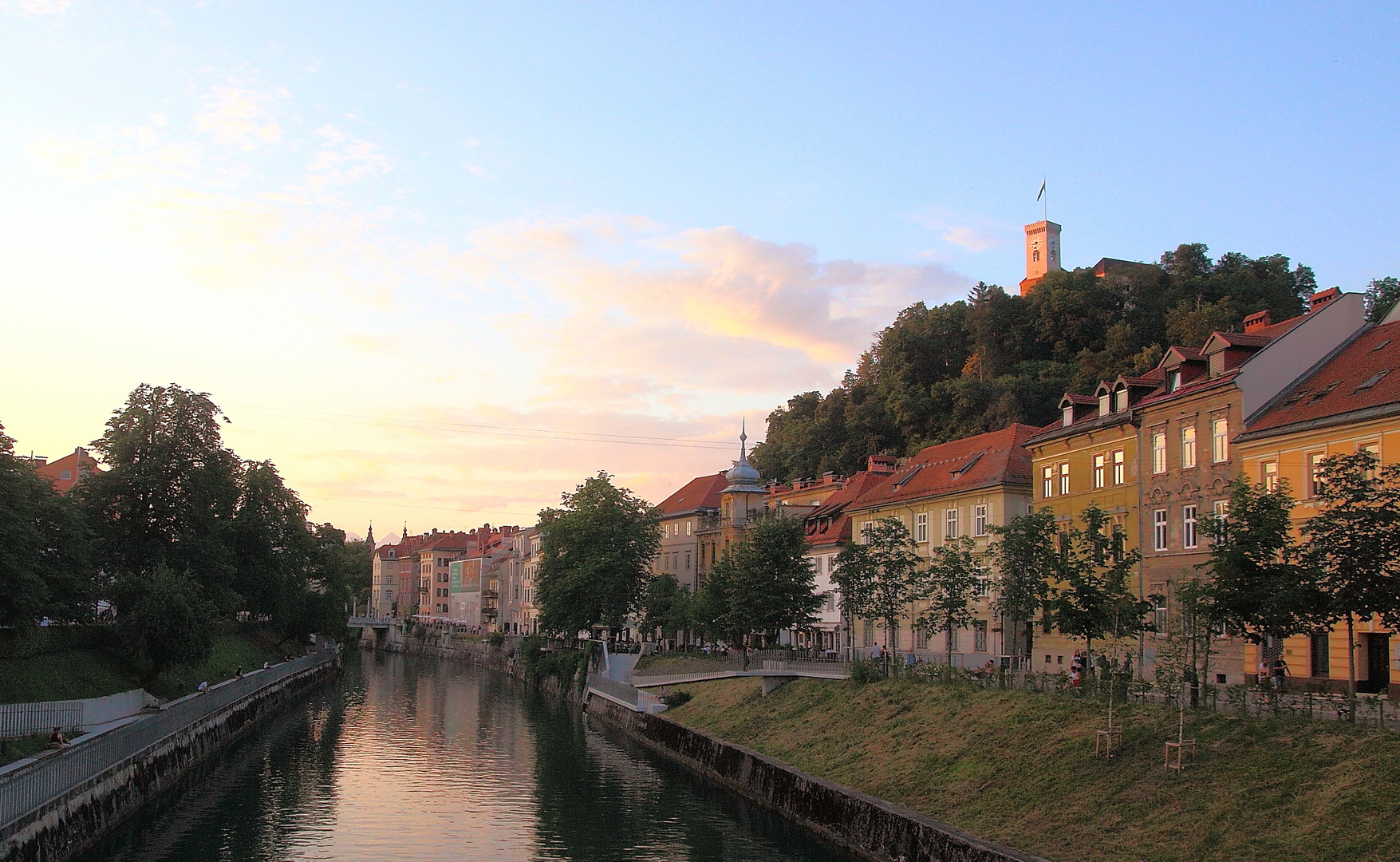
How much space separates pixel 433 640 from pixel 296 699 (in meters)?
72.9

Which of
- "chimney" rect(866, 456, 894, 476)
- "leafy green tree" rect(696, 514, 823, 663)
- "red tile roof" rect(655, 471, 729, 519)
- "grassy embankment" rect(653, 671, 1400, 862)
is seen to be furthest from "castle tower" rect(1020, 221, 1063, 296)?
"grassy embankment" rect(653, 671, 1400, 862)

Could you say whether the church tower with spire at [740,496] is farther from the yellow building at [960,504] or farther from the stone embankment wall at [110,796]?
the stone embankment wall at [110,796]

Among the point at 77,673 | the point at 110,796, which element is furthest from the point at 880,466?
the point at 110,796

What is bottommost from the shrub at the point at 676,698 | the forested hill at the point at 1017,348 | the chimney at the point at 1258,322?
the shrub at the point at 676,698

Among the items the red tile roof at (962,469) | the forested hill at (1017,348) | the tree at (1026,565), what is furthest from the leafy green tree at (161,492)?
the forested hill at (1017,348)

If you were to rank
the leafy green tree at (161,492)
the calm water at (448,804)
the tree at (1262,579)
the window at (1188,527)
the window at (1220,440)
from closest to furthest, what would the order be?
the tree at (1262,579) < the calm water at (448,804) < the window at (1220,440) < the window at (1188,527) < the leafy green tree at (161,492)

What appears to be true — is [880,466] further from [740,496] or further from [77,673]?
[77,673]

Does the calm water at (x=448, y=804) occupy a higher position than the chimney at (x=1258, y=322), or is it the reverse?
the chimney at (x=1258, y=322)

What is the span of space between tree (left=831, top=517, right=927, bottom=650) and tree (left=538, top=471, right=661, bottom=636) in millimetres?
28619

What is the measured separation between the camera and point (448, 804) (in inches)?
1355

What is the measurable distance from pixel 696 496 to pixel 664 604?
18382 millimetres

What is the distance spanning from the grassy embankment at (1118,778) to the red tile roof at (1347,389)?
11.5 m

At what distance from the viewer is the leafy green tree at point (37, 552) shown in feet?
117

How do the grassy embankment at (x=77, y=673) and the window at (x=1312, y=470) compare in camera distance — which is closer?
the window at (x=1312, y=470)
